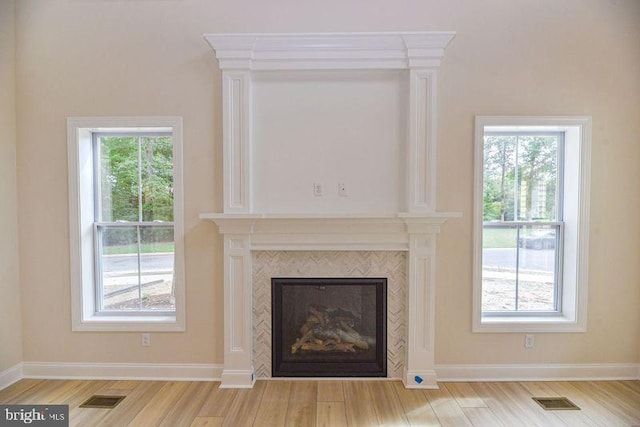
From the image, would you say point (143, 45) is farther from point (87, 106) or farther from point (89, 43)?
point (87, 106)

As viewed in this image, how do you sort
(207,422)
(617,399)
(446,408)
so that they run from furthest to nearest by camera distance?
(617,399)
(446,408)
(207,422)

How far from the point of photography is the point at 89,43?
9.66ft

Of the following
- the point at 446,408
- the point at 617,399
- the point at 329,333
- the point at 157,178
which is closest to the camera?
the point at 446,408

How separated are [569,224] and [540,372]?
1.26 meters

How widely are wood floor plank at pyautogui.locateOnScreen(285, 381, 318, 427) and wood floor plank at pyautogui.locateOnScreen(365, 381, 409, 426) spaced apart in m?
0.44

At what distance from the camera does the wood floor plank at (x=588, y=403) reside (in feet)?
7.99

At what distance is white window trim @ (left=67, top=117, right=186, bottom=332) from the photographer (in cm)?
294

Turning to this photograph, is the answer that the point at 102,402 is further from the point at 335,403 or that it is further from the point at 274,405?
the point at 335,403

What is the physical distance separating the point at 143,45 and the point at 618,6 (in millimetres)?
3837

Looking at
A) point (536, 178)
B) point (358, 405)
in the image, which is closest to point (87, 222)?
point (358, 405)

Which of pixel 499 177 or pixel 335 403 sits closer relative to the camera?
pixel 335 403

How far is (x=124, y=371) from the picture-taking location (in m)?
3.00

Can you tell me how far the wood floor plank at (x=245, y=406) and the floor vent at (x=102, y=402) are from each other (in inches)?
33.9

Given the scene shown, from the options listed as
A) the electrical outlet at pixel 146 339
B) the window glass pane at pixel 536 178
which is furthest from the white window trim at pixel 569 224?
the electrical outlet at pixel 146 339
